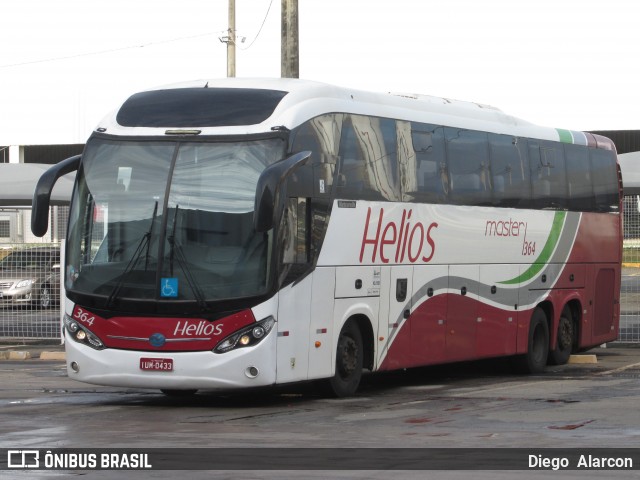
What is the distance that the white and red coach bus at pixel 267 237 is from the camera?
50.1ft

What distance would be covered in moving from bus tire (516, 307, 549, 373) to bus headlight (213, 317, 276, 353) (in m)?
7.24

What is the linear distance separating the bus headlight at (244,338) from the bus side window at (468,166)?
15.7ft

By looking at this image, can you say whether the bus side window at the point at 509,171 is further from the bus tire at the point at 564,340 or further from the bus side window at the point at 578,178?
the bus tire at the point at 564,340

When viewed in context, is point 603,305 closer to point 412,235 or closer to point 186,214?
point 412,235

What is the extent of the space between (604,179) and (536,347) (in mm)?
3517

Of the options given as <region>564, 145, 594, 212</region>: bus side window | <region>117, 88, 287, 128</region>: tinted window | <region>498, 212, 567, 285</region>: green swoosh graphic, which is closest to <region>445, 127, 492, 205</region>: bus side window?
<region>498, 212, 567, 285</region>: green swoosh graphic

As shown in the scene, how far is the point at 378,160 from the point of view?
57.3 ft

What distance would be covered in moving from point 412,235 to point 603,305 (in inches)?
262

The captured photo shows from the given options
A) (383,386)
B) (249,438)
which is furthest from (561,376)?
(249,438)

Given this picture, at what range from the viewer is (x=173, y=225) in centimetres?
1545

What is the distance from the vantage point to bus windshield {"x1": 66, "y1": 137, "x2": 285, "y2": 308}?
50.1ft

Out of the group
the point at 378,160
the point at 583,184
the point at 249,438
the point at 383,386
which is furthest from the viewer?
the point at 583,184

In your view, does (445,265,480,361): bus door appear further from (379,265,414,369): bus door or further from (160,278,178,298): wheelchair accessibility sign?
(160,278,178,298): wheelchair accessibility sign

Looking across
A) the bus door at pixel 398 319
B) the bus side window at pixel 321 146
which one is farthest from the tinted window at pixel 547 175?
the bus side window at pixel 321 146
